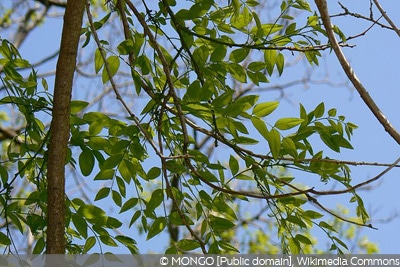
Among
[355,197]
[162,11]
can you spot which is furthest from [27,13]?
[355,197]

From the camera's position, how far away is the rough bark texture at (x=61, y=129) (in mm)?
1375

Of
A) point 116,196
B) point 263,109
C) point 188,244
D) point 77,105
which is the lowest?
point 188,244

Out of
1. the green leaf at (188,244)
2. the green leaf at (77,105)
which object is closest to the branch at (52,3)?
the green leaf at (77,105)

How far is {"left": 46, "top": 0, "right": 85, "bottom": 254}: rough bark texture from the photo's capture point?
1.38 metres

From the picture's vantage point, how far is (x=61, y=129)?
143 centimetres

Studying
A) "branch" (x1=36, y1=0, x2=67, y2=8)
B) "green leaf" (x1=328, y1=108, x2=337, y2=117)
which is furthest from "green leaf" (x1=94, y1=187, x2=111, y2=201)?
"branch" (x1=36, y1=0, x2=67, y2=8)

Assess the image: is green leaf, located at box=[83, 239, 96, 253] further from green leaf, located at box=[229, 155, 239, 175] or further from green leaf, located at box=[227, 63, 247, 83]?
green leaf, located at box=[227, 63, 247, 83]

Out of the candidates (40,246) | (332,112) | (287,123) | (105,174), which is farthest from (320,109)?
(40,246)

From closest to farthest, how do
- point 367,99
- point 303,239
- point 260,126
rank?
point 367,99, point 260,126, point 303,239

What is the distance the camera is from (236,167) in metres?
1.53

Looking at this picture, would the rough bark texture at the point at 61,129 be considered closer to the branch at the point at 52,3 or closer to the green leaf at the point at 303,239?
the green leaf at the point at 303,239

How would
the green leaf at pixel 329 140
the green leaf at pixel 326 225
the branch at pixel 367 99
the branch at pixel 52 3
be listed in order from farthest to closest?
the branch at pixel 52 3 → the green leaf at pixel 326 225 → the green leaf at pixel 329 140 → the branch at pixel 367 99

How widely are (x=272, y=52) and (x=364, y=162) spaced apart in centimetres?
42

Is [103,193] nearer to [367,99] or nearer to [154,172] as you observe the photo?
[154,172]
